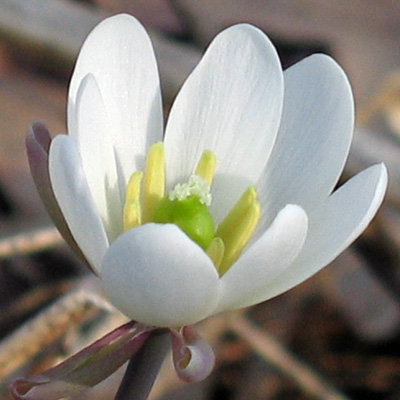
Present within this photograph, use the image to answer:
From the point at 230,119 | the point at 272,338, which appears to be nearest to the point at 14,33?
the point at 272,338

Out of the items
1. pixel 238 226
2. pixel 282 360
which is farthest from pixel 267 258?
pixel 282 360

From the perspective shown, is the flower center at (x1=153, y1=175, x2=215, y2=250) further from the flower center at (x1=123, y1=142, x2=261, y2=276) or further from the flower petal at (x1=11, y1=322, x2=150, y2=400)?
the flower petal at (x1=11, y1=322, x2=150, y2=400)

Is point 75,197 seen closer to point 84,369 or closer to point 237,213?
point 84,369

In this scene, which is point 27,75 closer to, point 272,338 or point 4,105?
point 4,105

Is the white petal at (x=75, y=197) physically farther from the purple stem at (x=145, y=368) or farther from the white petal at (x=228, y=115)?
the white petal at (x=228, y=115)

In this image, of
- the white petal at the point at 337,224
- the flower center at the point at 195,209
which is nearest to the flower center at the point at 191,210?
the flower center at the point at 195,209

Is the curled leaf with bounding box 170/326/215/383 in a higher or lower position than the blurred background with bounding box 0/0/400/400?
higher

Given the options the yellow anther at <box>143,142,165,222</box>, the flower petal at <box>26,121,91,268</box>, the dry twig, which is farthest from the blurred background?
the flower petal at <box>26,121,91,268</box>
